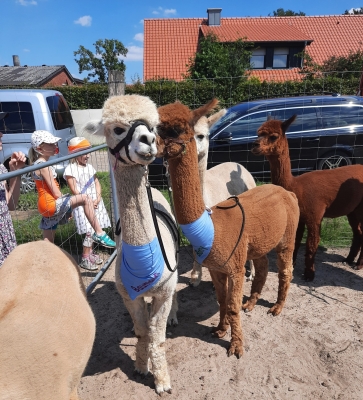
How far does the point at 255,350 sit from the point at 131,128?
1.94m

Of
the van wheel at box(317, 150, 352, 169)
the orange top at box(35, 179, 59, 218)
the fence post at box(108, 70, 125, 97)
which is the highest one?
the fence post at box(108, 70, 125, 97)

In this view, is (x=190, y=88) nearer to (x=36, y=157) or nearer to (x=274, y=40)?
(x=36, y=157)

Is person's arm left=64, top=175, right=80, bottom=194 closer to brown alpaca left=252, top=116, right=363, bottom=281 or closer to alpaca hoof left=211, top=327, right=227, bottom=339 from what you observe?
brown alpaca left=252, top=116, right=363, bottom=281

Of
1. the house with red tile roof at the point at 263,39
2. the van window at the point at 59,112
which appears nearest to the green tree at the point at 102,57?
the house with red tile roof at the point at 263,39

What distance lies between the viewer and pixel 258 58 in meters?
21.1

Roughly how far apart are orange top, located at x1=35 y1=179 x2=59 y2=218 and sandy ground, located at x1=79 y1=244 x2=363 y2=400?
961 mm

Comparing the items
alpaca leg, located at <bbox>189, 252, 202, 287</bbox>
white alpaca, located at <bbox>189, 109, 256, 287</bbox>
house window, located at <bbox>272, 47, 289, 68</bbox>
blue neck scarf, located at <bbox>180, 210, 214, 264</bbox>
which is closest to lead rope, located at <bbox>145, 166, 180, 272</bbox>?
blue neck scarf, located at <bbox>180, 210, 214, 264</bbox>

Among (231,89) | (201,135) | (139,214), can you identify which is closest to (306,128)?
(201,135)

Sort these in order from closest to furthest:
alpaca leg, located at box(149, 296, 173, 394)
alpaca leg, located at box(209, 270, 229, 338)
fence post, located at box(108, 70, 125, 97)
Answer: alpaca leg, located at box(149, 296, 173, 394), alpaca leg, located at box(209, 270, 229, 338), fence post, located at box(108, 70, 125, 97)

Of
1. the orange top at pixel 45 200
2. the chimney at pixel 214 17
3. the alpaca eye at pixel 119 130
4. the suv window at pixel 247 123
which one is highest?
the chimney at pixel 214 17

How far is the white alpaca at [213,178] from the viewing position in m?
3.07

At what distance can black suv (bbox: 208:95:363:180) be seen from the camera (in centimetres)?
597

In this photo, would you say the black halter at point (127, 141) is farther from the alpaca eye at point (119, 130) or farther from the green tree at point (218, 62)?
the green tree at point (218, 62)

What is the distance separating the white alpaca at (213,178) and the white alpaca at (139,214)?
95 cm
